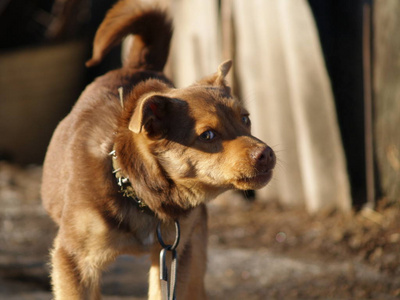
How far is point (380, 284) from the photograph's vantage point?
14.2 feet

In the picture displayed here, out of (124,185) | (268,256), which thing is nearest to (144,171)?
(124,185)

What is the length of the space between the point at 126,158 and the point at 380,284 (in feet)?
7.84

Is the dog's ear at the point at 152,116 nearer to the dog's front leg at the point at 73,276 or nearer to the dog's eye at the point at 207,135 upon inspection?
the dog's eye at the point at 207,135

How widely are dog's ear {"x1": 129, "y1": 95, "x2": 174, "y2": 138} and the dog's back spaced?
0.95 feet

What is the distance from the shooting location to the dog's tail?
364 cm

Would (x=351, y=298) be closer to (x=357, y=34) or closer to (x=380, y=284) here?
(x=380, y=284)

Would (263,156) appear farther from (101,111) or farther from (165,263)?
(101,111)

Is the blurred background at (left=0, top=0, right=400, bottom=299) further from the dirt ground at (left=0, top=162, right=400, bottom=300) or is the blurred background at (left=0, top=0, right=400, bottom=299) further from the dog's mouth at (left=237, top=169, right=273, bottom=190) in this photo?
the dog's mouth at (left=237, top=169, right=273, bottom=190)

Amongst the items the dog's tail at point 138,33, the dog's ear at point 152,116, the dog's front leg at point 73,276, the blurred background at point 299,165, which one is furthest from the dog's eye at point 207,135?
the blurred background at point 299,165

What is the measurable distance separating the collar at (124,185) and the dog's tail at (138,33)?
90 centimetres

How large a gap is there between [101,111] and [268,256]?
7.65 feet

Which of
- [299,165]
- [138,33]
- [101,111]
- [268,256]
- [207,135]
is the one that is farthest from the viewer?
[299,165]

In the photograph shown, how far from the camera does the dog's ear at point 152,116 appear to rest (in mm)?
2764

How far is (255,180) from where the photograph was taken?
287cm
